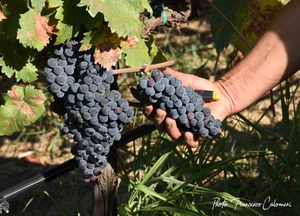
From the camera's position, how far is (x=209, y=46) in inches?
172

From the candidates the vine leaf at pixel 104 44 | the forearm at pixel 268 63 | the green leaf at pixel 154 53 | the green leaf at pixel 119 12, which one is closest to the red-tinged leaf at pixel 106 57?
the vine leaf at pixel 104 44

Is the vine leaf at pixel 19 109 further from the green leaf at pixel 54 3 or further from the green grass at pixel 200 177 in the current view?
the green grass at pixel 200 177

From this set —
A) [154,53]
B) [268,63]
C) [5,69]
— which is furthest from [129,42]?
[268,63]

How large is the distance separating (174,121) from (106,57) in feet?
1.01

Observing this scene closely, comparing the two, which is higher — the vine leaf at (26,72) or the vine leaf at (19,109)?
the vine leaf at (26,72)

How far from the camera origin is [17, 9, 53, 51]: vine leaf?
1.85 meters

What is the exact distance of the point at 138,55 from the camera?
6.40 feet

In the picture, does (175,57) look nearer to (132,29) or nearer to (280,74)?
(280,74)

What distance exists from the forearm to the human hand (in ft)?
0.14

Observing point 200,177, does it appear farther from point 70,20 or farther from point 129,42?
point 70,20

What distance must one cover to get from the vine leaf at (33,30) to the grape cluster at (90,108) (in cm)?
6

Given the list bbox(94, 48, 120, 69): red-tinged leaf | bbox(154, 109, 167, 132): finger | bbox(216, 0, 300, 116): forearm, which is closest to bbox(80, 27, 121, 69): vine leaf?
bbox(94, 48, 120, 69): red-tinged leaf

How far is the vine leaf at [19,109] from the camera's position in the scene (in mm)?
1987

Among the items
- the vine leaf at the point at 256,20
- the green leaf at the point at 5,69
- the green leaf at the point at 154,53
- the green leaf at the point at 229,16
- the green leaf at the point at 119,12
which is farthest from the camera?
the green leaf at the point at 229,16
